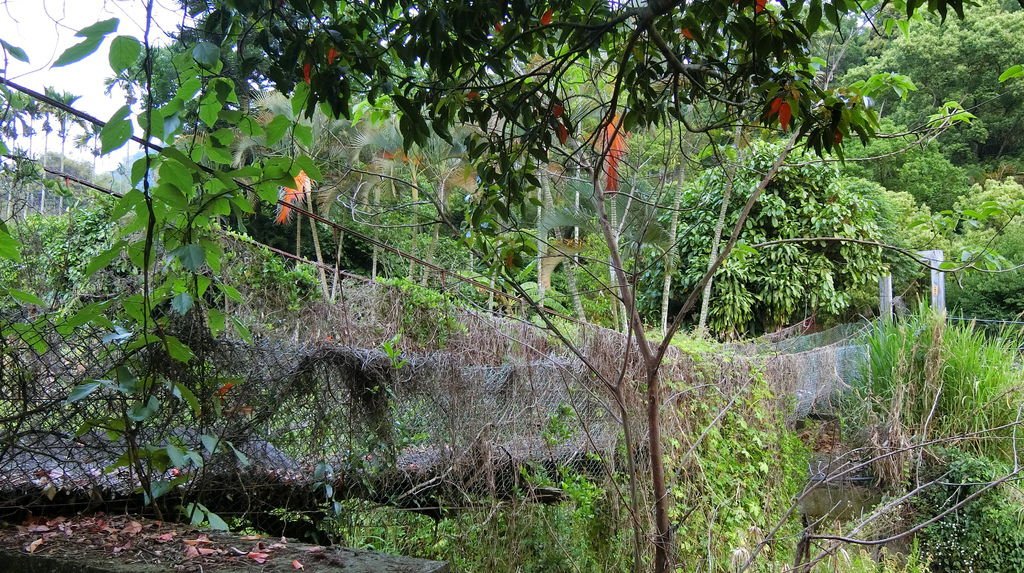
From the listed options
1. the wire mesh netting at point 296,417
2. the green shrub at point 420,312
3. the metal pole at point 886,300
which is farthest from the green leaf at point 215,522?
the metal pole at point 886,300

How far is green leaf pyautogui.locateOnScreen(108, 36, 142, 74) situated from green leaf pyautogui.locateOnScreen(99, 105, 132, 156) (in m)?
0.08

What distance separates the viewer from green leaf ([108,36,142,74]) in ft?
4.17

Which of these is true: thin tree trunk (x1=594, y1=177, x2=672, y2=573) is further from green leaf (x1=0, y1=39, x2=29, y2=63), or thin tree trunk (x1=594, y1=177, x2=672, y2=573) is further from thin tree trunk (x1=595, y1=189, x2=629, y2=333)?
green leaf (x1=0, y1=39, x2=29, y2=63)

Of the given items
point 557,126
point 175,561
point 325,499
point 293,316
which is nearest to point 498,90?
point 557,126

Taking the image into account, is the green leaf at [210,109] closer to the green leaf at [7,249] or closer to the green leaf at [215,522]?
the green leaf at [7,249]

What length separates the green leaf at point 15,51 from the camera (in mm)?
1429

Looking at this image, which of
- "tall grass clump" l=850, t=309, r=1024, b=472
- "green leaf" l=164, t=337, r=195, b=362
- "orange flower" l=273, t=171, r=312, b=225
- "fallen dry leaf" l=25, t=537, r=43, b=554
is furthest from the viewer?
"tall grass clump" l=850, t=309, r=1024, b=472

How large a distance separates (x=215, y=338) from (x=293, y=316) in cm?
211

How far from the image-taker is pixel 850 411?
721 cm

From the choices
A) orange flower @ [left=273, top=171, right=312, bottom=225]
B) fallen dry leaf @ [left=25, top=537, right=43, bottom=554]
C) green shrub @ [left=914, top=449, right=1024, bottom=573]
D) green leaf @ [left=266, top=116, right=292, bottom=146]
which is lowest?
green shrub @ [left=914, top=449, right=1024, bottom=573]

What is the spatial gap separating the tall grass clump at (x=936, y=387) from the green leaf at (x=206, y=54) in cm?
635

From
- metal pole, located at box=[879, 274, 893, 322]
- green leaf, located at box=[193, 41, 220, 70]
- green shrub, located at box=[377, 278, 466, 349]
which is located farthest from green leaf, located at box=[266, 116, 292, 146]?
metal pole, located at box=[879, 274, 893, 322]

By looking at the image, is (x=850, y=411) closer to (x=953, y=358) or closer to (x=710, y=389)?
(x=953, y=358)

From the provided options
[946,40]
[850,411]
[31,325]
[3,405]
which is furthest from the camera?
[946,40]
